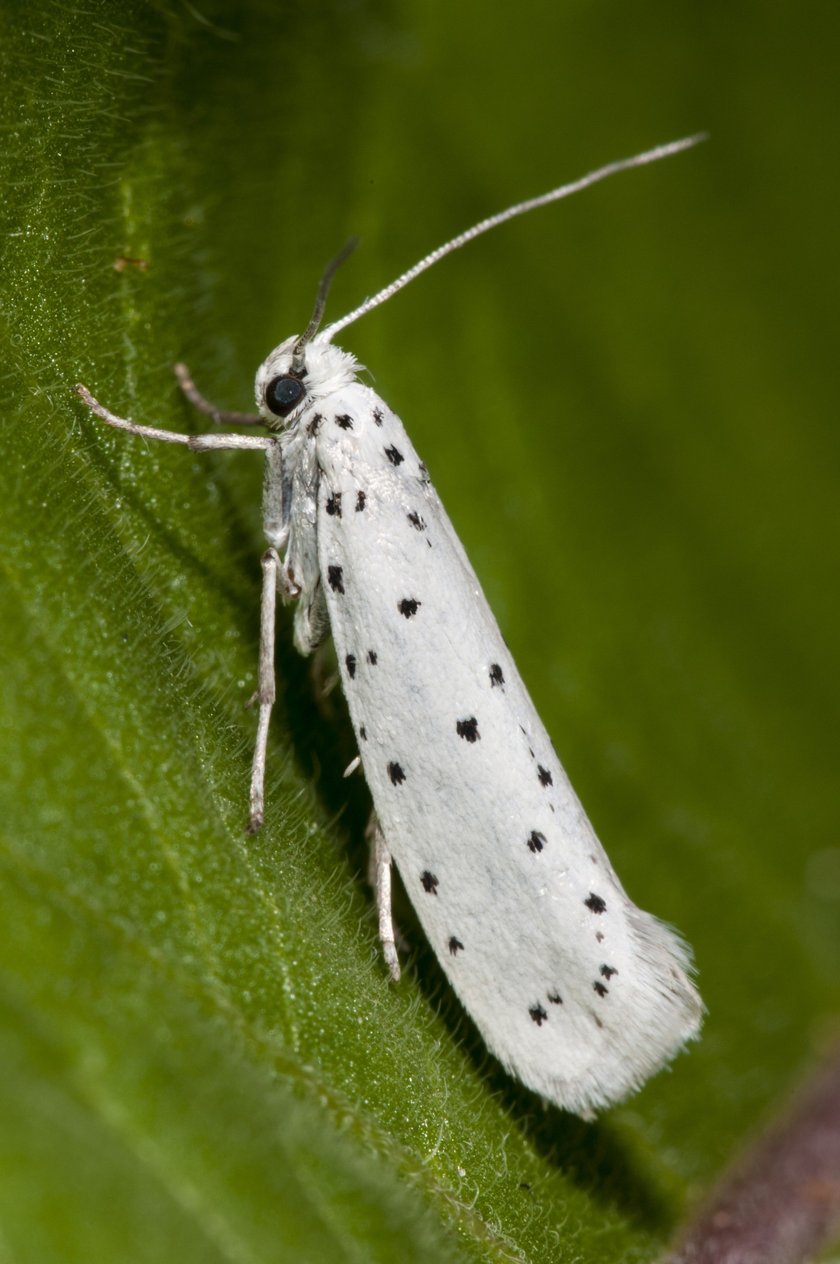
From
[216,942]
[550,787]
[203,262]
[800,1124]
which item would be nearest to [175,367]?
[203,262]

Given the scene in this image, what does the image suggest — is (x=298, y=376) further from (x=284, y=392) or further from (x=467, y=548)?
(x=467, y=548)

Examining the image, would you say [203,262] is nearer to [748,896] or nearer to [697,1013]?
[697,1013]

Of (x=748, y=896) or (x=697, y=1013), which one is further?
(x=748, y=896)

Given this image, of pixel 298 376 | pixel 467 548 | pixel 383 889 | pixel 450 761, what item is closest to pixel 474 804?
pixel 450 761

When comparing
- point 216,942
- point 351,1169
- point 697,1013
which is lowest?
point 697,1013

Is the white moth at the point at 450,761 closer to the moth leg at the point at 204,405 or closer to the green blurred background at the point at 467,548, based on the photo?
the moth leg at the point at 204,405

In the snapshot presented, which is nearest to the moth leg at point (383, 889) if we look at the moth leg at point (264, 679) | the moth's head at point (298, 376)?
the moth leg at point (264, 679)

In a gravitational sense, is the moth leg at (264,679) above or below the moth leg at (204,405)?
below
